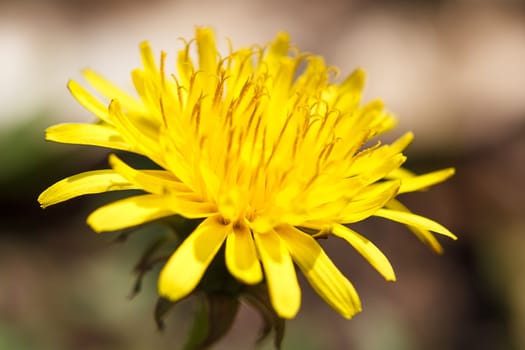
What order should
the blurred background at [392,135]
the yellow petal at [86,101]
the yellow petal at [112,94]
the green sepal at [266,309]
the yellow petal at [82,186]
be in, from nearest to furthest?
the yellow petal at [82,186] → the green sepal at [266,309] → the yellow petal at [86,101] → the yellow petal at [112,94] → the blurred background at [392,135]

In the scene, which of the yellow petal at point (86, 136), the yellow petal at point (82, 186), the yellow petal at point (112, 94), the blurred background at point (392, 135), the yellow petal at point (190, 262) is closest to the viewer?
the yellow petal at point (190, 262)

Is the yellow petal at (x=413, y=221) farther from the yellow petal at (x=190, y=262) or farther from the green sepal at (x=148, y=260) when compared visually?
the green sepal at (x=148, y=260)

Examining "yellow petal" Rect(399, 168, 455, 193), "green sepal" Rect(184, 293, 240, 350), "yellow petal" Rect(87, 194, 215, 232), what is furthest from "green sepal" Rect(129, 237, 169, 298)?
"yellow petal" Rect(399, 168, 455, 193)

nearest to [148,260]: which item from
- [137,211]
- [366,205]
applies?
[137,211]

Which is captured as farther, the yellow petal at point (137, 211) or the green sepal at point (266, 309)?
the green sepal at point (266, 309)

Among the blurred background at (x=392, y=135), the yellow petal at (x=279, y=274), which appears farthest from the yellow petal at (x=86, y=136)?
the blurred background at (x=392, y=135)

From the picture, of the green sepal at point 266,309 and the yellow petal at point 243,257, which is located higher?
the yellow petal at point 243,257
